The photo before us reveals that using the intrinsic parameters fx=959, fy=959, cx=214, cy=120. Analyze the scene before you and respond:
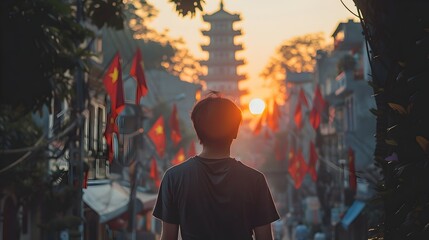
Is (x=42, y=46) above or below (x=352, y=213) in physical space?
above

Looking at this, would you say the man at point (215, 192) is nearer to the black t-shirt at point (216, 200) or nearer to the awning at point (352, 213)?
the black t-shirt at point (216, 200)

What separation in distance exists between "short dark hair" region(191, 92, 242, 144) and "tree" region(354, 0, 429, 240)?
965 mm

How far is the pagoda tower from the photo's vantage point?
11250 cm

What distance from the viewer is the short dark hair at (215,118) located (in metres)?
5.26

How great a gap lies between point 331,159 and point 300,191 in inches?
668

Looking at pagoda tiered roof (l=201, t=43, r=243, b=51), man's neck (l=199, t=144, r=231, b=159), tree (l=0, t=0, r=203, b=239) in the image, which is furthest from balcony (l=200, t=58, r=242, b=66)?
man's neck (l=199, t=144, r=231, b=159)

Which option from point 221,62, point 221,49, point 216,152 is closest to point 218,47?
point 221,49

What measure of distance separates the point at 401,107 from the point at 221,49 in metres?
108

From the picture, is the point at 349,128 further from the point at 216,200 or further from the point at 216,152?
the point at 216,200

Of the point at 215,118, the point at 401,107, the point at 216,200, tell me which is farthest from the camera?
the point at 401,107

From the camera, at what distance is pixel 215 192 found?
5.18 metres

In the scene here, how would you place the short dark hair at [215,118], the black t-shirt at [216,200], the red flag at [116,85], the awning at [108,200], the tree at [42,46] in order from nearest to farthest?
the black t-shirt at [216,200], the short dark hair at [215,118], the tree at [42,46], the red flag at [116,85], the awning at [108,200]

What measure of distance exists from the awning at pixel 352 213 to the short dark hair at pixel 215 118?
37.3 meters

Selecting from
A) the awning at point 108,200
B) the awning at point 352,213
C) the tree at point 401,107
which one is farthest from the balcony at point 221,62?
the tree at point 401,107
